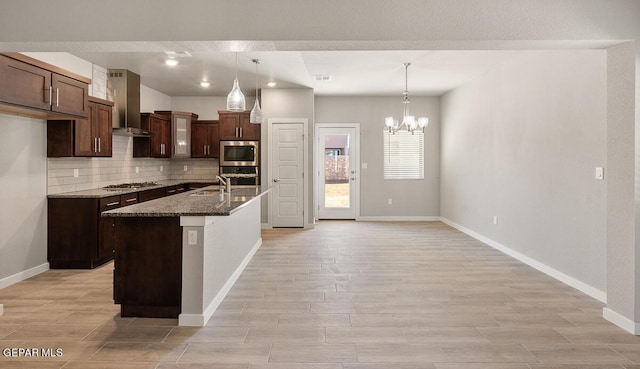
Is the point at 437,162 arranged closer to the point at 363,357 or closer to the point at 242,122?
the point at 242,122

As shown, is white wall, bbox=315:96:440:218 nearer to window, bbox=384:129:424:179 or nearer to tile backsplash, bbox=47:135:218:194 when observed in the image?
window, bbox=384:129:424:179

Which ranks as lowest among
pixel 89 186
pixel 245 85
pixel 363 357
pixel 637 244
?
pixel 363 357

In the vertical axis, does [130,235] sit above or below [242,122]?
below

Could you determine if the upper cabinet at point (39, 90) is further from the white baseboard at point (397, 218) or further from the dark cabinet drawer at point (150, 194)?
the white baseboard at point (397, 218)

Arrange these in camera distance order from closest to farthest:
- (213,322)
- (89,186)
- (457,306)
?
(213,322) < (457,306) < (89,186)

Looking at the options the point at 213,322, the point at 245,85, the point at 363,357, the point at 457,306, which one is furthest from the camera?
the point at 245,85

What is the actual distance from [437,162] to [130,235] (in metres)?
7.23

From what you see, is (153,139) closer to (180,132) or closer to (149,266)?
(180,132)

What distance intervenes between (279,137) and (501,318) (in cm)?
560

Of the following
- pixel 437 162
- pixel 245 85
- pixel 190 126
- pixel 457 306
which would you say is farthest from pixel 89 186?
pixel 437 162

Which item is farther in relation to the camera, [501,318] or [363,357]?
[501,318]

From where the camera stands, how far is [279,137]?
26.1 ft

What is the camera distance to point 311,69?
6.47 meters

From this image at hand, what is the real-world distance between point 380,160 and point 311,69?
3271 millimetres
